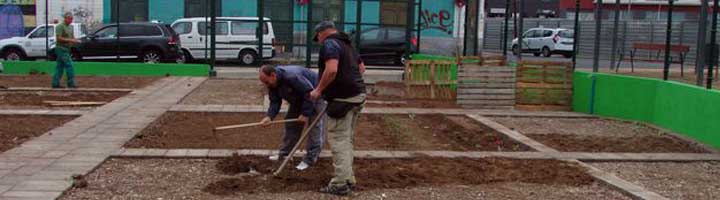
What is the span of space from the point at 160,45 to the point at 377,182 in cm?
1608

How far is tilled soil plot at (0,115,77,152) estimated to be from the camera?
812 centimetres

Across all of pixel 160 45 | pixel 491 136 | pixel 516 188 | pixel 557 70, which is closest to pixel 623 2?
pixel 160 45

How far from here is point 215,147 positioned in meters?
A: 7.96

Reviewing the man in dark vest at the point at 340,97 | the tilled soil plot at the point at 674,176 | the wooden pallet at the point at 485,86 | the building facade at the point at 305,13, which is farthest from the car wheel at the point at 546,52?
the man in dark vest at the point at 340,97

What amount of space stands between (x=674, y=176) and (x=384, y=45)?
46.6 ft

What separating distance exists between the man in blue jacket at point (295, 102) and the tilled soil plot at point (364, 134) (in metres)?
1.09

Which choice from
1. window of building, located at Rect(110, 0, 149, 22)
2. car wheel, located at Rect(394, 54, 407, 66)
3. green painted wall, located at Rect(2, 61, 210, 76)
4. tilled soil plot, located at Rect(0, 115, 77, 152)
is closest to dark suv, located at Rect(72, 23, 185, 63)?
green painted wall, located at Rect(2, 61, 210, 76)

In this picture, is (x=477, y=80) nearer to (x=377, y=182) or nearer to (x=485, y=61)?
(x=485, y=61)

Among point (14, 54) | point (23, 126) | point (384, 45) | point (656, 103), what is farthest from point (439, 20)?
point (23, 126)

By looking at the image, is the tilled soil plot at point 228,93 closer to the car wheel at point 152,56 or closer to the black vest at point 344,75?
the car wheel at point 152,56

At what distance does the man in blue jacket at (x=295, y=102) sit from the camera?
21.7ft

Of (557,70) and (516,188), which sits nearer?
(516,188)

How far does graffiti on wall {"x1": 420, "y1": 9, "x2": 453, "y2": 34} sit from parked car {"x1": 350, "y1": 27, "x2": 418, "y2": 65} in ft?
23.3

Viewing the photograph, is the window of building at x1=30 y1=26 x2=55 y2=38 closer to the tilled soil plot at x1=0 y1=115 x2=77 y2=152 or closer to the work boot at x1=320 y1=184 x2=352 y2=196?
the tilled soil plot at x1=0 y1=115 x2=77 y2=152
